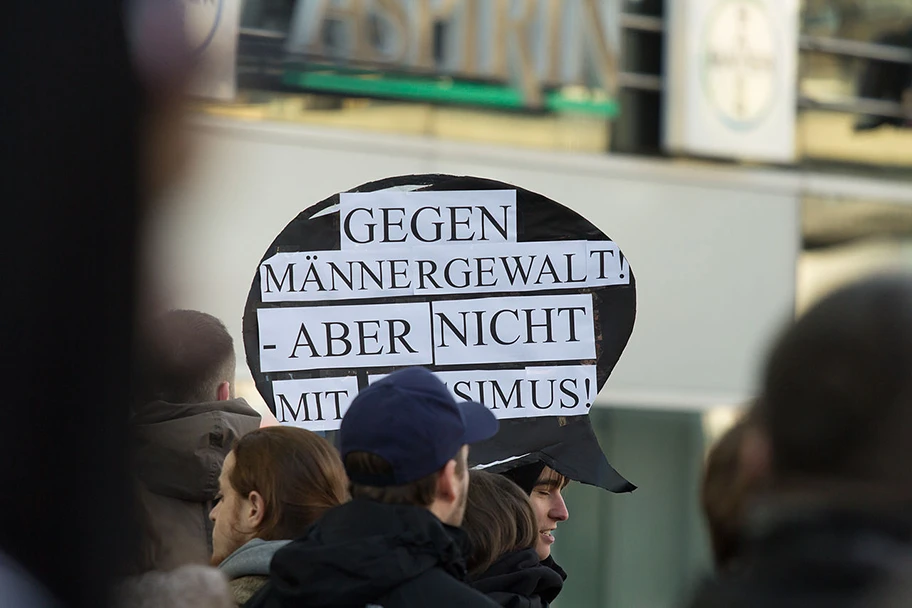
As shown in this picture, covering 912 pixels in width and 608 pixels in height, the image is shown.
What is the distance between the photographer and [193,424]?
9.75ft

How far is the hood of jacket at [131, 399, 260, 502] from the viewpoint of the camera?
2861 mm

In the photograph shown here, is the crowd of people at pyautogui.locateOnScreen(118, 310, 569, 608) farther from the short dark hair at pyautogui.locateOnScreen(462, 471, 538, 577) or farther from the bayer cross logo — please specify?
the bayer cross logo

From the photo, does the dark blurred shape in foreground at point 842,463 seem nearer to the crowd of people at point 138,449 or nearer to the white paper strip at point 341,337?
the crowd of people at point 138,449

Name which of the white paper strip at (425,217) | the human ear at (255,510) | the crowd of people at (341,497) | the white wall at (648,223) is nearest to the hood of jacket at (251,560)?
the crowd of people at (341,497)

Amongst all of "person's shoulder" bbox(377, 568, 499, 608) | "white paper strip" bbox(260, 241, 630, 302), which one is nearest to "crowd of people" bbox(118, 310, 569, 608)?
"person's shoulder" bbox(377, 568, 499, 608)

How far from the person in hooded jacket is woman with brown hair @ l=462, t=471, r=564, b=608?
1.77 ft

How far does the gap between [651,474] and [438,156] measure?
2.79m

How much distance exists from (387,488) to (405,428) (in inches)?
3.7

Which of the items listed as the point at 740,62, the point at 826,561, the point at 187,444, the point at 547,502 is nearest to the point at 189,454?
the point at 187,444

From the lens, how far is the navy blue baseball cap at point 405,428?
2164 mm

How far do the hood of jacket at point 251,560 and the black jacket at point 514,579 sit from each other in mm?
429

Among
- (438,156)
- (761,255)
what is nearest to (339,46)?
(438,156)

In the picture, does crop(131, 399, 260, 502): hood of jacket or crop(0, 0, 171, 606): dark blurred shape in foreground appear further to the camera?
crop(131, 399, 260, 502): hood of jacket

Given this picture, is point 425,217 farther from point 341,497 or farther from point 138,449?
point 138,449
